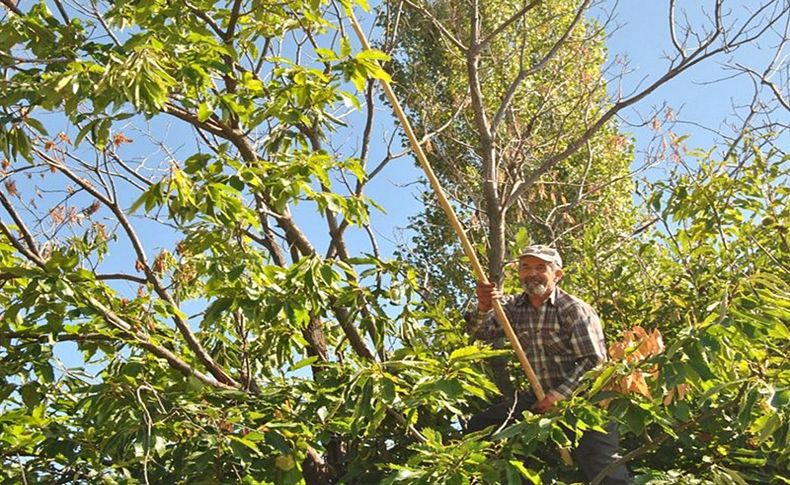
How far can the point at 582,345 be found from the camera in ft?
12.1

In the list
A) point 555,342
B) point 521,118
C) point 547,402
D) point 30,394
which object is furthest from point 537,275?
point 521,118

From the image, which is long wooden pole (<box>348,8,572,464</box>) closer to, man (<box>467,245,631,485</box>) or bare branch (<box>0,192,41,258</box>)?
man (<box>467,245,631,485</box>)

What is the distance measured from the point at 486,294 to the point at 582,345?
47 centimetres

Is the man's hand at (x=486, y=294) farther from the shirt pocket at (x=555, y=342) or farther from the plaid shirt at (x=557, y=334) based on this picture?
the shirt pocket at (x=555, y=342)

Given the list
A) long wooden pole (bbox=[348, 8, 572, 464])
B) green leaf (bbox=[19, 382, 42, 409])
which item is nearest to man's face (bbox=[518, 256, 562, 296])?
long wooden pole (bbox=[348, 8, 572, 464])

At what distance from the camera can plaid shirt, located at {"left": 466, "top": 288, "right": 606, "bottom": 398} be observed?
12.0 feet

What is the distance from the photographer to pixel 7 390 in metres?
3.61

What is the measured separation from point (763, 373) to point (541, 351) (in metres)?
1.28

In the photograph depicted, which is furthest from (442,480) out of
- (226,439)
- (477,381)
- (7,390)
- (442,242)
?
(442,242)

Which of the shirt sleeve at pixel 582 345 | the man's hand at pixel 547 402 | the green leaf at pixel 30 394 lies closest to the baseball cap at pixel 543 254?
the shirt sleeve at pixel 582 345

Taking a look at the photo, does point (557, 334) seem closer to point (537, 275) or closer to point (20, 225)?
point (537, 275)

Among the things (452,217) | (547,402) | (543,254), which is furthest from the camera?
(543,254)

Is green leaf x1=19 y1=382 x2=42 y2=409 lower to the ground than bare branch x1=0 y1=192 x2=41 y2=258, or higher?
lower

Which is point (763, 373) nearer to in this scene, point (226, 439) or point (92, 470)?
point (226, 439)
